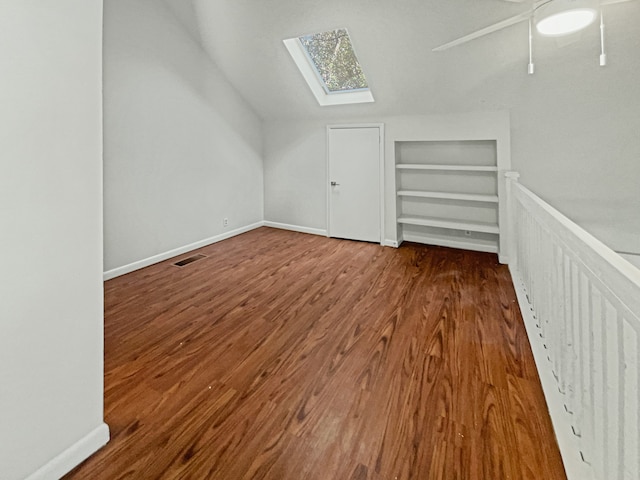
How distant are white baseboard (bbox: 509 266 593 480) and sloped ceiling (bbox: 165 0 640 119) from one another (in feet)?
7.82

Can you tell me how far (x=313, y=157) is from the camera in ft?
18.2

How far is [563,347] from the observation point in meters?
1.65

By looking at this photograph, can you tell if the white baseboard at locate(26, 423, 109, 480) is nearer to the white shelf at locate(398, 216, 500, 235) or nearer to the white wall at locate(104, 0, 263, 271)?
the white wall at locate(104, 0, 263, 271)

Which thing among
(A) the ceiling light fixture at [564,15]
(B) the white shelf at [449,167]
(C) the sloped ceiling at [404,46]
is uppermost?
(C) the sloped ceiling at [404,46]

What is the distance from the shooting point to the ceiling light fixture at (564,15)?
1.93 meters

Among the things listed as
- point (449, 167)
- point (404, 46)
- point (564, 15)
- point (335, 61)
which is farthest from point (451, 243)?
point (564, 15)

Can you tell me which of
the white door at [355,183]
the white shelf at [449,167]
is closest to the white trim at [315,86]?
the white door at [355,183]

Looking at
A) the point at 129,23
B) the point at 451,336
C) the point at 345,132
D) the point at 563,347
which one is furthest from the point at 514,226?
the point at 129,23

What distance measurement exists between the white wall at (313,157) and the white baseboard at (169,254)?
827 mm

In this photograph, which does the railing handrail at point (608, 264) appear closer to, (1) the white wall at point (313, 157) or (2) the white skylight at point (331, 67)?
(1) the white wall at point (313, 157)

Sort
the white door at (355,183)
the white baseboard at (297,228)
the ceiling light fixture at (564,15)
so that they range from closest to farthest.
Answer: the ceiling light fixture at (564,15)
the white door at (355,183)
the white baseboard at (297,228)

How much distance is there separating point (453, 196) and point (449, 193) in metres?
0.16

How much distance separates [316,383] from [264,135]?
4.89 metres

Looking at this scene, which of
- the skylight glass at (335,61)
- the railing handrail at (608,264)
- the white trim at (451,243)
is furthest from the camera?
the white trim at (451,243)
